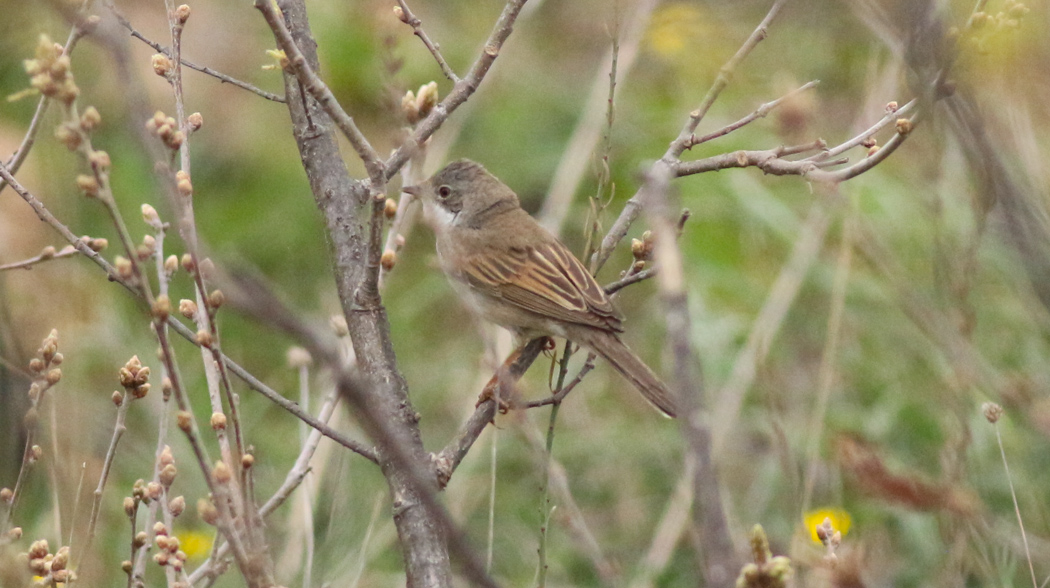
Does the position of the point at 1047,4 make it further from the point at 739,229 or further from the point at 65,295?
the point at 65,295

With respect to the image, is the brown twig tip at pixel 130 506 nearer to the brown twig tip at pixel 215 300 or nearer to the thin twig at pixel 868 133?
the brown twig tip at pixel 215 300

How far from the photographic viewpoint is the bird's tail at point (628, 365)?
12.9 feet

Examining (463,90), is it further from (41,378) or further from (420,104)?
(41,378)

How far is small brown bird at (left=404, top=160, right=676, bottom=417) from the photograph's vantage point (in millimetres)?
4297

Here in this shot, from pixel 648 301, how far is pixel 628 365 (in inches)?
129

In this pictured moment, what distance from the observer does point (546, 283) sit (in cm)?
473

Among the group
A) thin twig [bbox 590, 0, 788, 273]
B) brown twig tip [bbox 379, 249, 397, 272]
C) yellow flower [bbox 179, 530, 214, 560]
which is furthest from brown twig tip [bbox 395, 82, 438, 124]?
yellow flower [bbox 179, 530, 214, 560]

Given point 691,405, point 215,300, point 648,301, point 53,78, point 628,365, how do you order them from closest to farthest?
point 691,405
point 53,78
point 215,300
point 628,365
point 648,301

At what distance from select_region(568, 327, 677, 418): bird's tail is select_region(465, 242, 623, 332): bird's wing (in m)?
0.05

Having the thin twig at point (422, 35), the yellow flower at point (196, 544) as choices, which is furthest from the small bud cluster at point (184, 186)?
the yellow flower at point (196, 544)

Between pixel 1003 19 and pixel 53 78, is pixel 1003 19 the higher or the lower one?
the higher one

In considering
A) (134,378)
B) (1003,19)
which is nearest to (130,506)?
(134,378)

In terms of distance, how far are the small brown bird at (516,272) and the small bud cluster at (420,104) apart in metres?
1.07

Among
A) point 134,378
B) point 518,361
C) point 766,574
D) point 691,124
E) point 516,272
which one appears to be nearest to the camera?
point 766,574
